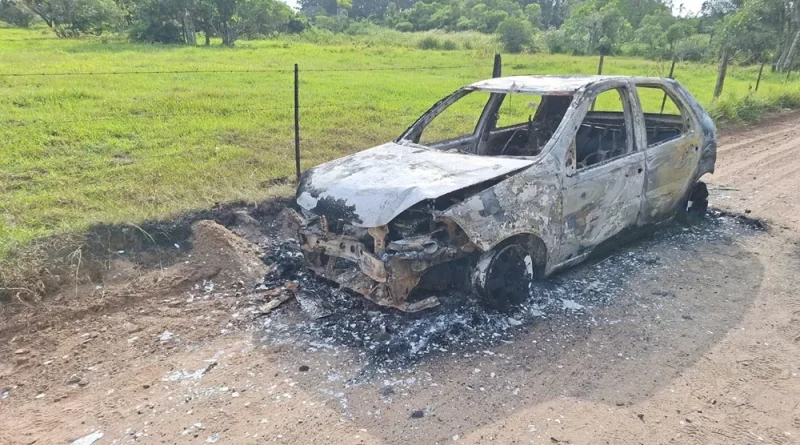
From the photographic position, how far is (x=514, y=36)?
3831cm

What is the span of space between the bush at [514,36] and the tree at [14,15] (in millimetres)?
35241

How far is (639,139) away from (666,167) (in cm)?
53

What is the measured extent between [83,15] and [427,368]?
1548 inches

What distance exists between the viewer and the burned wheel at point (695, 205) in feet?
20.3

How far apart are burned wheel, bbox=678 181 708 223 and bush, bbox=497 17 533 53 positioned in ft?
109

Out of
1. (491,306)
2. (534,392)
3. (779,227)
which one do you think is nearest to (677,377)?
(534,392)

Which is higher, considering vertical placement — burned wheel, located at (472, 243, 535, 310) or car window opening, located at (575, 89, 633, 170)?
car window opening, located at (575, 89, 633, 170)

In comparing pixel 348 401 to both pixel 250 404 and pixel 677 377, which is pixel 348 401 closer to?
pixel 250 404

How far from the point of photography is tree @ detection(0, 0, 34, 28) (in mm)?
43125

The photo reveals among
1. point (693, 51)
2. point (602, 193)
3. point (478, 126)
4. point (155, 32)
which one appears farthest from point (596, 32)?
point (602, 193)

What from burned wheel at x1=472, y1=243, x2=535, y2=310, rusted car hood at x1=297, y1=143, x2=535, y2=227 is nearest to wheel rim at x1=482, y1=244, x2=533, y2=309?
burned wheel at x1=472, y1=243, x2=535, y2=310

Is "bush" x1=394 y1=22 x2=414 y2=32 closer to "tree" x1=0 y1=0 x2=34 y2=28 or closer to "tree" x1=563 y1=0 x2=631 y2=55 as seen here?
"tree" x1=563 y1=0 x2=631 y2=55

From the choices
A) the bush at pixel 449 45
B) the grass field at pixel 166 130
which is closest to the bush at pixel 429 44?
the bush at pixel 449 45

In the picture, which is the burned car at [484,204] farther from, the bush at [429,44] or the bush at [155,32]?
the bush at [429,44]
